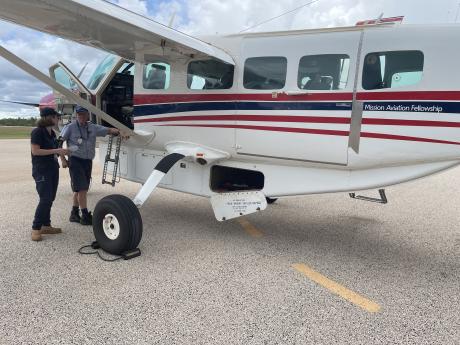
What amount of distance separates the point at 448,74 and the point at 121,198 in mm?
3991

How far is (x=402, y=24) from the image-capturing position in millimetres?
4141

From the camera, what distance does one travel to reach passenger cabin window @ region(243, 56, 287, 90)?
4.66 meters

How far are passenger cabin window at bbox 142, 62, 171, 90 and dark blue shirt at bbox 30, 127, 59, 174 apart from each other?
1.60 meters

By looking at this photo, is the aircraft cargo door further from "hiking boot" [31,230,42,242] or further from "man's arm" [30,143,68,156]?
"hiking boot" [31,230,42,242]

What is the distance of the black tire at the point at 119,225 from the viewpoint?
460 centimetres

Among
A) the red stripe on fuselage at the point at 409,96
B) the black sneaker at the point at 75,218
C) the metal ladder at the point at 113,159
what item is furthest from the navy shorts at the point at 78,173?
the red stripe on fuselage at the point at 409,96

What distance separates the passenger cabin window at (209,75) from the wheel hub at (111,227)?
2.10 meters

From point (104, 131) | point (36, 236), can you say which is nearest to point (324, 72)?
point (104, 131)

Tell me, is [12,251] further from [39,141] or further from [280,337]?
[280,337]

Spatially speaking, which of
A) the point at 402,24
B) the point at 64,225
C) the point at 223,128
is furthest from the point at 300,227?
the point at 64,225

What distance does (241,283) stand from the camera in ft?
13.3

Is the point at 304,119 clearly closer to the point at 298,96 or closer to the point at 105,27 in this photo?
the point at 298,96

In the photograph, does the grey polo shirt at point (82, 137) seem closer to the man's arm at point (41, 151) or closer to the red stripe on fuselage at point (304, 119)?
the man's arm at point (41, 151)

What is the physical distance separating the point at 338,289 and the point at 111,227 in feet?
9.43
